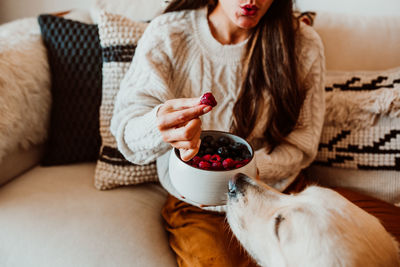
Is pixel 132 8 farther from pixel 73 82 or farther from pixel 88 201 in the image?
pixel 88 201

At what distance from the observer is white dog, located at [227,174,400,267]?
0.58m

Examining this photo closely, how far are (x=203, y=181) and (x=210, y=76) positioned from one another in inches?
20.2

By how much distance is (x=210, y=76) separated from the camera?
1.04 metres

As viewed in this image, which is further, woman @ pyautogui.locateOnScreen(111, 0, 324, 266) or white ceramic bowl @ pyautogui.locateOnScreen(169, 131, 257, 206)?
woman @ pyautogui.locateOnScreen(111, 0, 324, 266)

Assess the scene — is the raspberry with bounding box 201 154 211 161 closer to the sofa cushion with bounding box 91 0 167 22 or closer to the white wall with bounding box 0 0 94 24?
the sofa cushion with bounding box 91 0 167 22

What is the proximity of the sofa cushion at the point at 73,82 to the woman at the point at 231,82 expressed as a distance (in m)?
0.23

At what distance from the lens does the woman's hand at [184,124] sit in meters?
0.62

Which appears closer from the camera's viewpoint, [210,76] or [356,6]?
[210,76]

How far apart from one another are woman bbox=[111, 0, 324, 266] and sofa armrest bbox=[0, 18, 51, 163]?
36cm

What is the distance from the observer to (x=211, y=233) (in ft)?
3.10

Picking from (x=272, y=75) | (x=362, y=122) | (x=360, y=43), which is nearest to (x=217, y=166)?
(x=272, y=75)

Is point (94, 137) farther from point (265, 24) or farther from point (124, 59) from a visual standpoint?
point (265, 24)

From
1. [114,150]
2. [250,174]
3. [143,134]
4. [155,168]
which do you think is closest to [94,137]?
[114,150]

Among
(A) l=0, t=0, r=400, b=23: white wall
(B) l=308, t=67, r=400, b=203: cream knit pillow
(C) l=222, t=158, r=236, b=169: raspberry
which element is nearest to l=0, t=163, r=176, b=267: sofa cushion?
(C) l=222, t=158, r=236, b=169: raspberry
